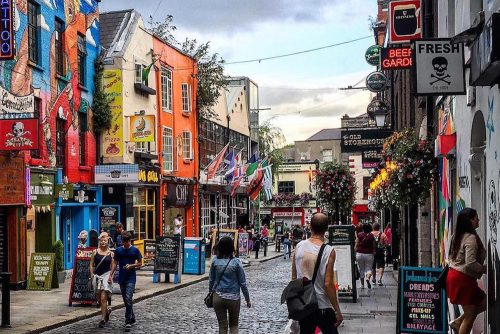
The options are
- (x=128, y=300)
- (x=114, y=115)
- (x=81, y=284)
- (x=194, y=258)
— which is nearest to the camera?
(x=128, y=300)

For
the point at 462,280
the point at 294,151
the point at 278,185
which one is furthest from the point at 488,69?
the point at 294,151

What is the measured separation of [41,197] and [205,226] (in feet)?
61.9

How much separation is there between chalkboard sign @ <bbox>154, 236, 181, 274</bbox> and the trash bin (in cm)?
304

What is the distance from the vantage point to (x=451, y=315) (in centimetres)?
1071

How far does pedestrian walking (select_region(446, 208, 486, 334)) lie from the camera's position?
7.61 meters

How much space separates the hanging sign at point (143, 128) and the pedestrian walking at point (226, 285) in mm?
17718

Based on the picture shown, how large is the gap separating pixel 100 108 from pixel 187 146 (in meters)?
9.28

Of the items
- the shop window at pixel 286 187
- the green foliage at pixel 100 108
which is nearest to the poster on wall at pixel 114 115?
the green foliage at pixel 100 108

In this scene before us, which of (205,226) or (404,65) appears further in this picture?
(205,226)

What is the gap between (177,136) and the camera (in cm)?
3347

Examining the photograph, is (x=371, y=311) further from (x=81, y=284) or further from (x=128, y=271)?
(x=81, y=284)

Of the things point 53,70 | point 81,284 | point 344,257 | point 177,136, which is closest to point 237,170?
point 177,136

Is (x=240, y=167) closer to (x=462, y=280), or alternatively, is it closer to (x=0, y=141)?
(x=0, y=141)

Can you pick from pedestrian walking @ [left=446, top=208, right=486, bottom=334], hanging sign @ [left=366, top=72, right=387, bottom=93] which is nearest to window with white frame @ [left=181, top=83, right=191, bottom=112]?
hanging sign @ [left=366, top=72, right=387, bottom=93]
